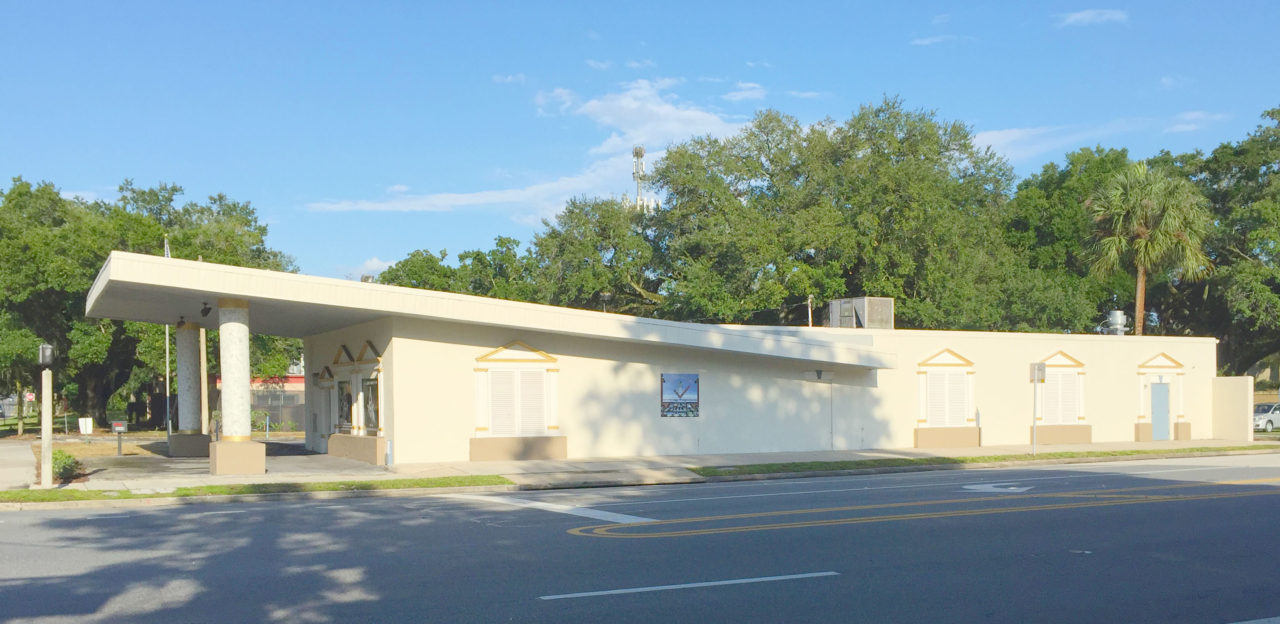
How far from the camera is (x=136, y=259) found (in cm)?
2052

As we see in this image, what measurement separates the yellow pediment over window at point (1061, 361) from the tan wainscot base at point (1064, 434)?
1.94m

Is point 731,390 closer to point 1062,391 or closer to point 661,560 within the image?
point 1062,391

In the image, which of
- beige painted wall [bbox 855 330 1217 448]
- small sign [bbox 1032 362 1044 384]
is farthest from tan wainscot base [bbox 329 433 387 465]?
small sign [bbox 1032 362 1044 384]

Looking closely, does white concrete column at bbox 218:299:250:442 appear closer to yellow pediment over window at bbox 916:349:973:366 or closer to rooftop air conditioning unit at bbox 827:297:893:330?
rooftop air conditioning unit at bbox 827:297:893:330

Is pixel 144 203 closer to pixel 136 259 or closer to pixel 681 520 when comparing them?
pixel 136 259

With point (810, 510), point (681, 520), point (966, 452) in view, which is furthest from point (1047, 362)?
point (681, 520)

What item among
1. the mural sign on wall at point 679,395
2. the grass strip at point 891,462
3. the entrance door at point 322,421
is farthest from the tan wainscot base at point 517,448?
the entrance door at point 322,421

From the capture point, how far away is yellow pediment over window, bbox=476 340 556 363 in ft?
86.7

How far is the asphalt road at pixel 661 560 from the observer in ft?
29.6

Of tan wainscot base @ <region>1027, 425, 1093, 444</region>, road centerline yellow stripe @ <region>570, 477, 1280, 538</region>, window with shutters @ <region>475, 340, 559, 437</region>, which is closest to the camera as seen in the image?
road centerline yellow stripe @ <region>570, 477, 1280, 538</region>

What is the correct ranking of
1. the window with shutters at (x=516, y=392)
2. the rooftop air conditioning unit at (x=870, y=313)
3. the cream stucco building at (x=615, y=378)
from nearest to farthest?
the cream stucco building at (x=615, y=378) < the window with shutters at (x=516, y=392) < the rooftop air conditioning unit at (x=870, y=313)

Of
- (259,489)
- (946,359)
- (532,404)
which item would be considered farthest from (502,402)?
(946,359)

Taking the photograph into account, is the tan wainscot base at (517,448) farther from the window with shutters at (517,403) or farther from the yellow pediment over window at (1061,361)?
the yellow pediment over window at (1061,361)

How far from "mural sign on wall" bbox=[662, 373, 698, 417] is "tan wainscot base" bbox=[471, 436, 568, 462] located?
10.1ft
